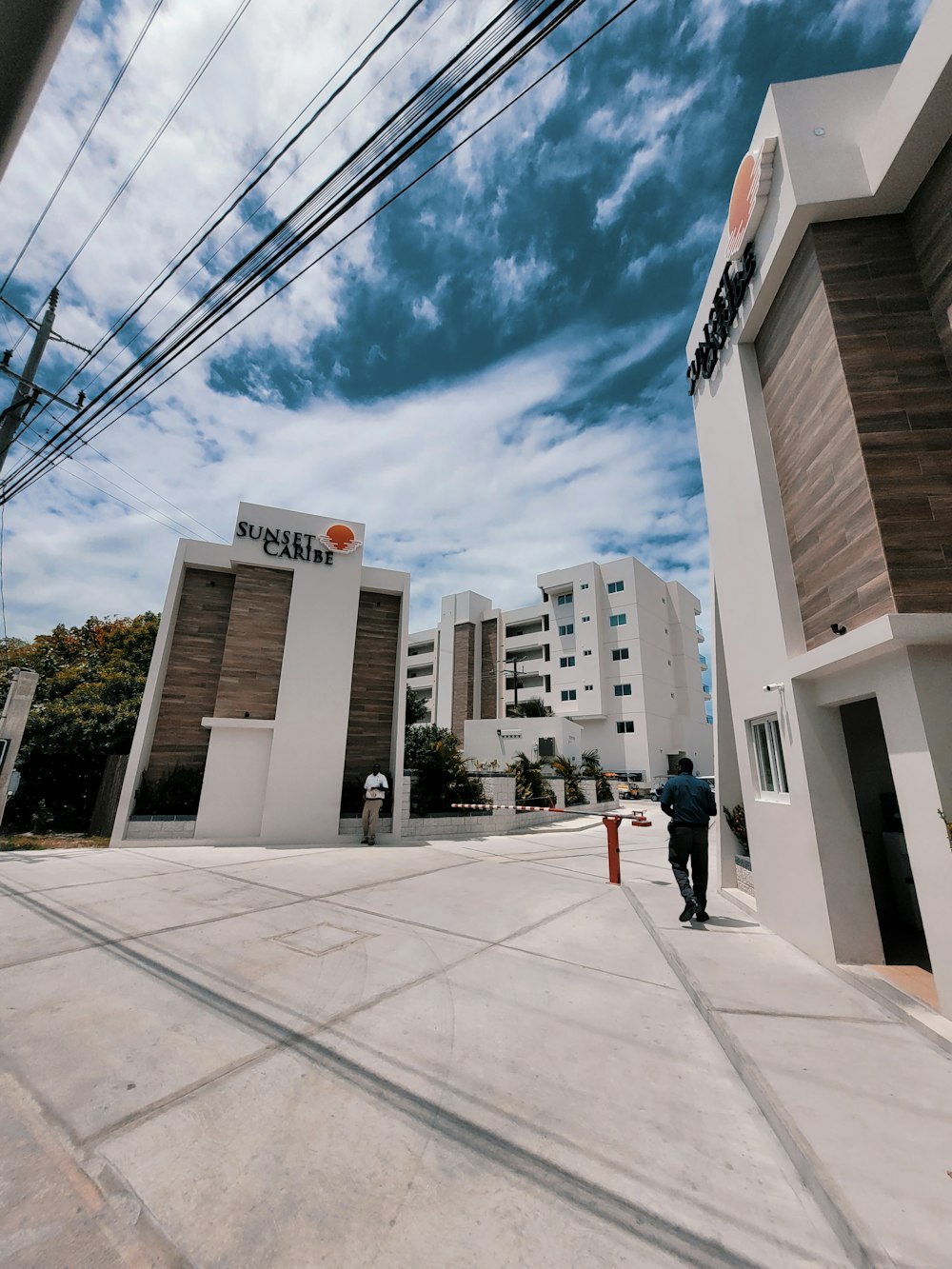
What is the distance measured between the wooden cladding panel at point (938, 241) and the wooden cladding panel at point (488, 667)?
39.6 meters

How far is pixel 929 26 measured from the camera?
432 centimetres

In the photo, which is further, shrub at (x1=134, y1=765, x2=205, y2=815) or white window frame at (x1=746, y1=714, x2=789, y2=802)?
shrub at (x1=134, y1=765, x2=205, y2=815)

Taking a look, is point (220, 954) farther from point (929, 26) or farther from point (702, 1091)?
point (929, 26)

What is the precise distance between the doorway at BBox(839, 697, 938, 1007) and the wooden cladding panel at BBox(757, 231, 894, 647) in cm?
176

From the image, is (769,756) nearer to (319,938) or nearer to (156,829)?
(319,938)

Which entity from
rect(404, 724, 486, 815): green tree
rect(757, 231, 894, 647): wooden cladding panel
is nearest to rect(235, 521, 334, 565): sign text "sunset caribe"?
rect(404, 724, 486, 815): green tree

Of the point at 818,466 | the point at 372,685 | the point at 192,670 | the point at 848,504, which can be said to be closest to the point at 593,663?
the point at 372,685

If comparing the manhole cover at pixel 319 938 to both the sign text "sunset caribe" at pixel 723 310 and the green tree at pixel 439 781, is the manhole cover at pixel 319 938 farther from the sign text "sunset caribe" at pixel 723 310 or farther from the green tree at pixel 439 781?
the sign text "sunset caribe" at pixel 723 310

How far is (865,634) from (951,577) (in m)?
0.85

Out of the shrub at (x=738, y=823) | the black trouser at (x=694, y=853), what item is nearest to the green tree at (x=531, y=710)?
the shrub at (x=738, y=823)

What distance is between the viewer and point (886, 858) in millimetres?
6188

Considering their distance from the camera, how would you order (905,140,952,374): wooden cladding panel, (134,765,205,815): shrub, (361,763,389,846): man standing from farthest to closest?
(361,763,389,846): man standing
(134,765,205,815): shrub
(905,140,952,374): wooden cladding panel

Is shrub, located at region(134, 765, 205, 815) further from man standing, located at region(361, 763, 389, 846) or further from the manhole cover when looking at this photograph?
the manhole cover

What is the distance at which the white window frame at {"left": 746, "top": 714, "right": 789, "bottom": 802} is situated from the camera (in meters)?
5.90
